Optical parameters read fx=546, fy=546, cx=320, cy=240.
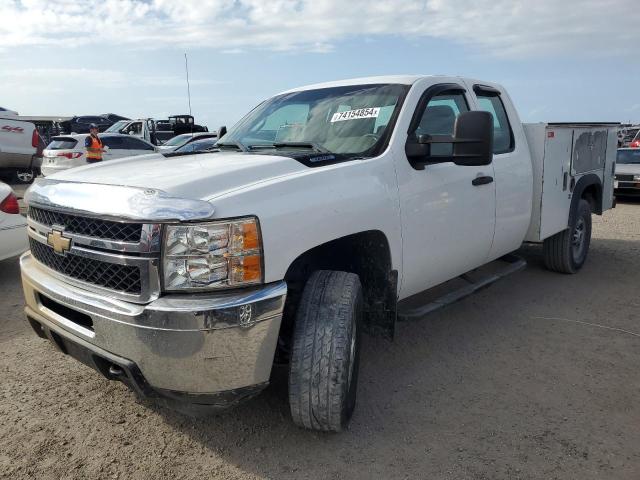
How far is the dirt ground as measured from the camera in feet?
8.66

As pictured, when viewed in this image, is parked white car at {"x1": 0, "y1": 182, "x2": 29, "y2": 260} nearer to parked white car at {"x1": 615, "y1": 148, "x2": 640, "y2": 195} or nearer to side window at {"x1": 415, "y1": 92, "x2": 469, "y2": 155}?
side window at {"x1": 415, "y1": 92, "x2": 469, "y2": 155}

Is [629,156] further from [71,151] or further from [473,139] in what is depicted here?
[71,151]

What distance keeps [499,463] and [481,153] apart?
1.61 metres

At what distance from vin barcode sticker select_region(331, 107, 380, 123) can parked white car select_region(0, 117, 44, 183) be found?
12.8 m

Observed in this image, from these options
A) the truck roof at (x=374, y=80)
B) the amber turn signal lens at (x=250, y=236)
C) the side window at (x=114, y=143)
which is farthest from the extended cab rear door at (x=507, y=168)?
the side window at (x=114, y=143)

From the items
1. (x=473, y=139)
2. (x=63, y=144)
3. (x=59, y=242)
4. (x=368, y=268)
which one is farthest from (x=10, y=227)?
(x=63, y=144)

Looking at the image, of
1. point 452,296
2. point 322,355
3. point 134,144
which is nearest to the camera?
point 322,355

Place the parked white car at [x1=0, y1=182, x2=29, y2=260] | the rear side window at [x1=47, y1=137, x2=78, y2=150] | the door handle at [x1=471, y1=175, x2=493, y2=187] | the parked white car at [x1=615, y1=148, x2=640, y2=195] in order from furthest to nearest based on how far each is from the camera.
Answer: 1. the rear side window at [x1=47, y1=137, x2=78, y2=150]
2. the parked white car at [x1=615, y1=148, x2=640, y2=195]
3. the parked white car at [x1=0, y1=182, x2=29, y2=260]
4. the door handle at [x1=471, y1=175, x2=493, y2=187]

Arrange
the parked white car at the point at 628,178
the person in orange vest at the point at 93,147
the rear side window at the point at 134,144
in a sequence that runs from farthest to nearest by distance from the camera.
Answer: the rear side window at the point at 134,144 < the person in orange vest at the point at 93,147 < the parked white car at the point at 628,178

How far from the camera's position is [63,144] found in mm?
14125

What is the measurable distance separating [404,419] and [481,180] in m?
1.76

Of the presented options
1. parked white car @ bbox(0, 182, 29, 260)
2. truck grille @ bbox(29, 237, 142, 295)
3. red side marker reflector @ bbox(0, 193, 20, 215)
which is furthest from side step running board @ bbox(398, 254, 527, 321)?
red side marker reflector @ bbox(0, 193, 20, 215)

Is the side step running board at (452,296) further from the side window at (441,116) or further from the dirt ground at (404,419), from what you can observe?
the side window at (441,116)

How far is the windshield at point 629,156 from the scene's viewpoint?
12.3 meters
